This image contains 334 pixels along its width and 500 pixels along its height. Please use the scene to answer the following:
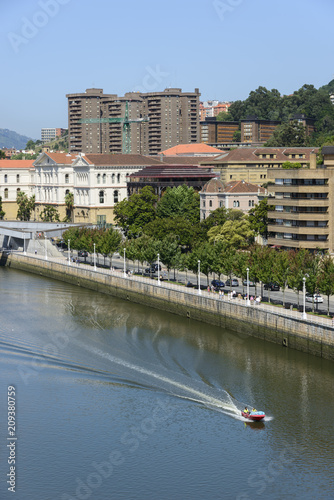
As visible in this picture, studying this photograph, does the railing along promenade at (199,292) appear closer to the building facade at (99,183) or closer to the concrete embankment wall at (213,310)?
the concrete embankment wall at (213,310)

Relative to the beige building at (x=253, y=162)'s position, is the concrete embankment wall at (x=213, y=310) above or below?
below

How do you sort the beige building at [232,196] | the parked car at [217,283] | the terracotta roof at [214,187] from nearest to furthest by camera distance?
the parked car at [217,283] → the beige building at [232,196] → the terracotta roof at [214,187]

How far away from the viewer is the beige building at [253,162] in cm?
15225

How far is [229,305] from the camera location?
276ft

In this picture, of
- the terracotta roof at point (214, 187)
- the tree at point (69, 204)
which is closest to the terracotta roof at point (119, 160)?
the tree at point (69, 204)

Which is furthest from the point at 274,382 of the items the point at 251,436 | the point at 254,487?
the point at 254,487

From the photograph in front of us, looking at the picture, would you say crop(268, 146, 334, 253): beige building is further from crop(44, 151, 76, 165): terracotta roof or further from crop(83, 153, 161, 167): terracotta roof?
crop(44, 151, 76, 165): terracotta roof

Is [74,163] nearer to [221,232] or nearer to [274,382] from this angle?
[221,232]

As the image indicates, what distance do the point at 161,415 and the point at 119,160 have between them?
432ft

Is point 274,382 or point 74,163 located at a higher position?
point 74,163

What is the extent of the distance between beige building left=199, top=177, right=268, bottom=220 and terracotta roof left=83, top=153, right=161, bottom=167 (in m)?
50.6

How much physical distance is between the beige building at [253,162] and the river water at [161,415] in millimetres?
70201

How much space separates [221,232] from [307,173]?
1922 centimetres

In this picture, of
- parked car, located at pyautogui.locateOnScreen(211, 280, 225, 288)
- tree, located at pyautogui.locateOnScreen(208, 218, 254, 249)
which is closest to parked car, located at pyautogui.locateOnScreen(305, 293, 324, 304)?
parked car, located at pyautogui.locateOnScreen(211, 280, 225, 288)
